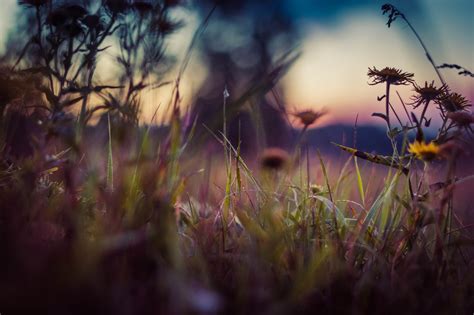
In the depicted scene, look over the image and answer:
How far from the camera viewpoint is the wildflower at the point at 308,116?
1794mm

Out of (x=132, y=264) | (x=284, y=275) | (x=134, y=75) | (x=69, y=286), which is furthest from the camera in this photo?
(x=134, y=75)

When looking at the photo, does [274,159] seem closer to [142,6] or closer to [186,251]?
[186,251]

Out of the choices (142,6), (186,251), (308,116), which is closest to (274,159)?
(308,116)

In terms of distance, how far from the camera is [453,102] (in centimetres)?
151

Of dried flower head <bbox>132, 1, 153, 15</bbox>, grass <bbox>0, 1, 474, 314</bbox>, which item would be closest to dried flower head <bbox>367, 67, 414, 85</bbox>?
grass <bbox>0, 1, 474, 314</bbox>

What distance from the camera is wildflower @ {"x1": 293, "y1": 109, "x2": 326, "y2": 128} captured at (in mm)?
1794

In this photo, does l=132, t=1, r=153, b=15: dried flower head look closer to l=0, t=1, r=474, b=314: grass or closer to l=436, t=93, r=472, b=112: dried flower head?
l=0, t=1, r=474, b=314: grass

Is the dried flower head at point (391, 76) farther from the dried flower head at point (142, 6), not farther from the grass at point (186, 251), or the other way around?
the dried flower head at point (142, 6)

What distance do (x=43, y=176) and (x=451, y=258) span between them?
1212mm

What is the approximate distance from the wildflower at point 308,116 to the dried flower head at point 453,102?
0.43m

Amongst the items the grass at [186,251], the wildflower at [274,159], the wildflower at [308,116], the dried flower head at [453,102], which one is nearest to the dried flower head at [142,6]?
the grass at [186,251]

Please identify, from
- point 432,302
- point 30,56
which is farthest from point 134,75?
point 432,302

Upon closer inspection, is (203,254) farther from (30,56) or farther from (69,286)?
(30,56)

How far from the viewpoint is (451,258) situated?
48.4 inches
